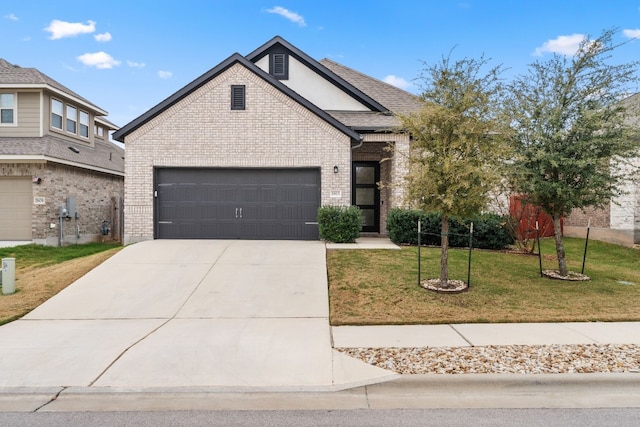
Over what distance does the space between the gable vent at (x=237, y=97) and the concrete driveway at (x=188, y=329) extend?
16.2ft

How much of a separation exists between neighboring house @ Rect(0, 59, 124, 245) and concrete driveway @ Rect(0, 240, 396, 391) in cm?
721

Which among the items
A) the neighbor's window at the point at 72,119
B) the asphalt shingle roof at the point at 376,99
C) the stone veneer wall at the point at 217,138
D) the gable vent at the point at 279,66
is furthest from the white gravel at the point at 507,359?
the neighbor's window at the point at 72,119

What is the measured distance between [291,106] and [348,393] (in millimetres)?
10273

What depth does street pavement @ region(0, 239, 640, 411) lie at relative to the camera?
420 centimetres

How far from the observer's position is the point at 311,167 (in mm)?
13086

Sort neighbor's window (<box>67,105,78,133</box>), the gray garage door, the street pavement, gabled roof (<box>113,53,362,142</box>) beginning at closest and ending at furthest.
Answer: the street pavement, gabled roof (<box>113,53,362,142</box>), the gray garage door, neighbor's window (<box>67,105,78,133</box>)

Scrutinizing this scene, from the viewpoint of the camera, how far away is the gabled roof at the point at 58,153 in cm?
1474

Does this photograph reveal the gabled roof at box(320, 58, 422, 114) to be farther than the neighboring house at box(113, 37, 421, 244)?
Yes

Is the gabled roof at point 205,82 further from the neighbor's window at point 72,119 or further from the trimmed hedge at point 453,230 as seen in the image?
the neighbor's window at point 72,119

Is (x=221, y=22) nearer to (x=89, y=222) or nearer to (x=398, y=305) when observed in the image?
(x=89, y=222)

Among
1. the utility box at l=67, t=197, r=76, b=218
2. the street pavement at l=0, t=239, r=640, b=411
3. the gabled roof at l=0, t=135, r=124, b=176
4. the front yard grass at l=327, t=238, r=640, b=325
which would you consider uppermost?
the gabled roof at l=0, t=135, r=124, b=176

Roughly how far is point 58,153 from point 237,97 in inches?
320

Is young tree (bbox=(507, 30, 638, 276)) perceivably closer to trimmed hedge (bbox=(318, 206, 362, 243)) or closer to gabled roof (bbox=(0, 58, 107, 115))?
trimmed hedge (bbox=(318, 206, 362, 243))

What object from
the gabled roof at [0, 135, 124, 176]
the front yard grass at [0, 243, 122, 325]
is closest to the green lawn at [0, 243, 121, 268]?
the front yard grass at [0, 243, 122, 325]
